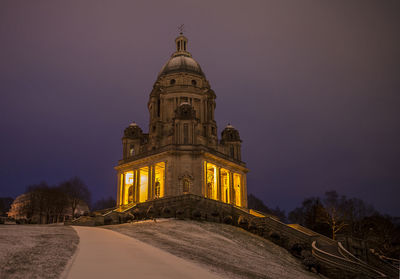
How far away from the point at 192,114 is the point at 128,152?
1636cm

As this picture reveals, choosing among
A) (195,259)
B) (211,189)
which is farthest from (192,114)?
(195,259)

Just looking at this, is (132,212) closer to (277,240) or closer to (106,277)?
(277,240)

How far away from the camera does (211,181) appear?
71250 mm

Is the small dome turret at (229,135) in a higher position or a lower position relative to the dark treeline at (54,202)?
higher

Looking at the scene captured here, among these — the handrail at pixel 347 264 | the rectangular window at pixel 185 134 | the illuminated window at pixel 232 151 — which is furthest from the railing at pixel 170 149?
the handrail at pixel 347 264

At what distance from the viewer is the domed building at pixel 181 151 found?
65625mm

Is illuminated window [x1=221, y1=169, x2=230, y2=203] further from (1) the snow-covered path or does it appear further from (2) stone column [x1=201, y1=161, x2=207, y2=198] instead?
(1) the snow-covered path

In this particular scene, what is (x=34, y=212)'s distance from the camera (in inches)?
3223

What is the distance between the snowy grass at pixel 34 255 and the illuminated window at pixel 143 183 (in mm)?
49540

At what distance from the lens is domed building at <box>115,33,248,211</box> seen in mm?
65625

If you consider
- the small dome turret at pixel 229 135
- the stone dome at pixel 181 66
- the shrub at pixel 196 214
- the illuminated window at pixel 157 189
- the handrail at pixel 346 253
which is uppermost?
the stone dome at pixel 181 66

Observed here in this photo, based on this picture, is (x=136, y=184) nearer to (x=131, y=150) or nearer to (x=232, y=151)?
(x=131, y=150)

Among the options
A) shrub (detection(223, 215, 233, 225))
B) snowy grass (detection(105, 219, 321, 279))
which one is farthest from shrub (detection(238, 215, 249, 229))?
snowy grass (detection(105, 219, 321, 279))

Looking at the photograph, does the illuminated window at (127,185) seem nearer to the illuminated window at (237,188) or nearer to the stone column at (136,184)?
the stone column at (136,184)
